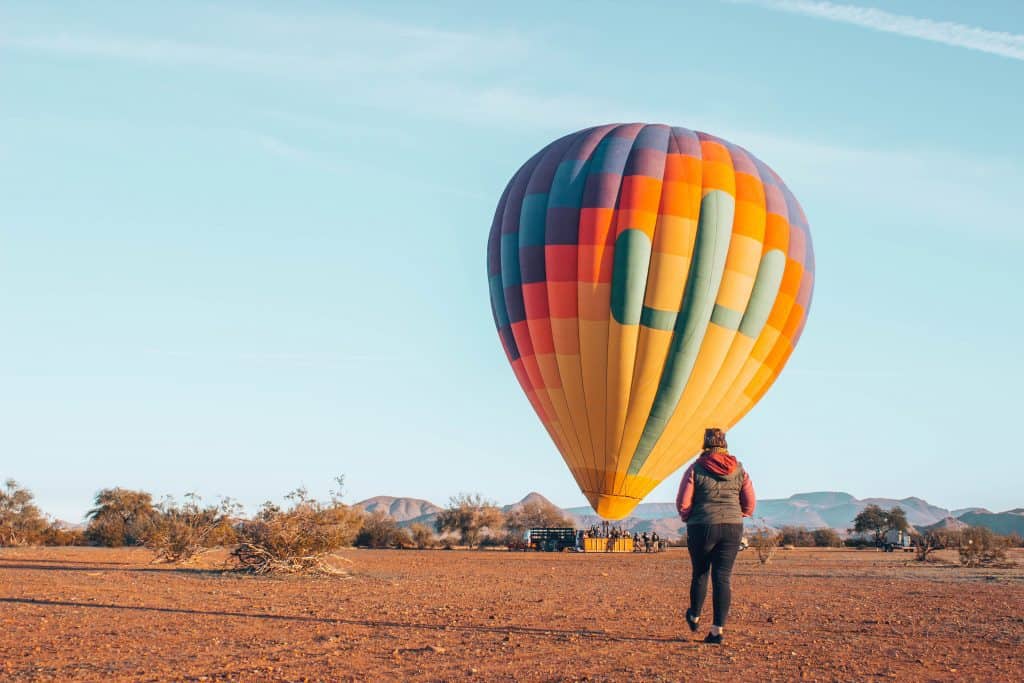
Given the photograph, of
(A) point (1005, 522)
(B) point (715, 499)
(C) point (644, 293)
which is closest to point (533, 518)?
(C) point (644, 293)

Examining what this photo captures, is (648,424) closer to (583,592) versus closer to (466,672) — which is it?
(583,592)

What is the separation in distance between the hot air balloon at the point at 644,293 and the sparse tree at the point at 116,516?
98.8ft

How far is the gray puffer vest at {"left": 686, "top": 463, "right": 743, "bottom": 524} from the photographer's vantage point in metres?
10.7

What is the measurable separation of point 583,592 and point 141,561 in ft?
50.0

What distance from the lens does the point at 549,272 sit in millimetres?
26328

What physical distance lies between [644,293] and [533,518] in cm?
5403

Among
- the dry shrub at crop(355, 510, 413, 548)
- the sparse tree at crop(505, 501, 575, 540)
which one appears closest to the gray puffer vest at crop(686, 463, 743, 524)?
the dry shrub at crop(355, 510, 413, 548)

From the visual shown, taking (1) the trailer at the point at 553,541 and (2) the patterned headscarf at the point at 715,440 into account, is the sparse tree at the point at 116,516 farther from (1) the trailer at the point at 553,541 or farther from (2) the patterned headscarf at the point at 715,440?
(2) the patterned headscarf at the point at 715,440

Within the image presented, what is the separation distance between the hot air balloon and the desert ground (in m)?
6.27

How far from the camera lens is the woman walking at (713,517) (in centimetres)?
1063

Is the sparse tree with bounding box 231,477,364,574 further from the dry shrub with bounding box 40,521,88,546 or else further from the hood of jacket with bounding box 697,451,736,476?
the dry shrub with bounding box 40,521,88,546

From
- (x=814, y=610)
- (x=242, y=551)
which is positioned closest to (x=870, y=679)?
(x=814, y=610)

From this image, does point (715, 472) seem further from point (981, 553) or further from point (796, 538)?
point (796, 538)

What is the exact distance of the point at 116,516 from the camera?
58875 millimetres
